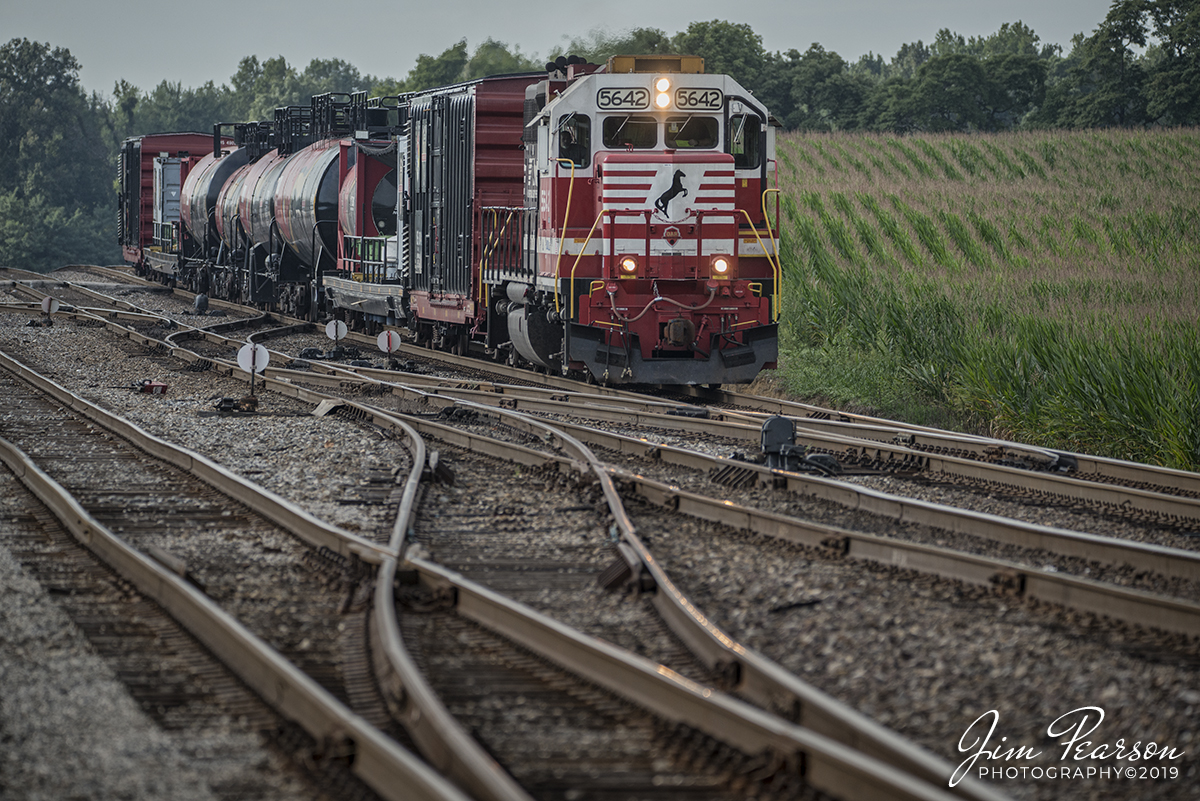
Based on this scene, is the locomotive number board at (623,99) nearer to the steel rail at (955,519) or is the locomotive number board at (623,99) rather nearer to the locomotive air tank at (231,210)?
the steel rail at (955,519)

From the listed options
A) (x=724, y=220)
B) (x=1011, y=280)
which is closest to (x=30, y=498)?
(x=724, y=220)

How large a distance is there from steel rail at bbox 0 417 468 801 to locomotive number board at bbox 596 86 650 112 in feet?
26.3

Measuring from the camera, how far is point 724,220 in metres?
14.5

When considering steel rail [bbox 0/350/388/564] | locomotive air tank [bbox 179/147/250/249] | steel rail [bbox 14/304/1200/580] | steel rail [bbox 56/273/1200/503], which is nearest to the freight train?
steel rail [bbox 56/273/1200/503]

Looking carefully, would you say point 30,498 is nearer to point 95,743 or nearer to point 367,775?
point 95,743

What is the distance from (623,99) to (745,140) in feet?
4.79

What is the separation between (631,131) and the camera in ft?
47.5

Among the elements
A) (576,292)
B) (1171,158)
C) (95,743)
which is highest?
(1171,158)

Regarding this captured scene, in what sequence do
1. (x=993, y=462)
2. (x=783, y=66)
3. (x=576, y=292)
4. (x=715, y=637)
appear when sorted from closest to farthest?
(x=715, y=637) → (x=993, y=462) → (x=576, y=292) → (x=783, y=66)

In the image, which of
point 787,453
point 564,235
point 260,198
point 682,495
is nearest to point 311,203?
point 260,198

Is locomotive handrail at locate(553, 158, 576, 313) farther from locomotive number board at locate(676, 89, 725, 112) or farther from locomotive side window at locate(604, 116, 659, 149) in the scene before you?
locomotive number board at locate(676, 89, 725, 112)

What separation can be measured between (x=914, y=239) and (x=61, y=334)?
48.7 feet

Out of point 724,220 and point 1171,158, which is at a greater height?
point 1171,158

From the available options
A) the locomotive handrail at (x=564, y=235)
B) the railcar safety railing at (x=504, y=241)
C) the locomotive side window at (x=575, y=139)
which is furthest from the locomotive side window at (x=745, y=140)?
the railcar safety railing at (x=504, y=241)
